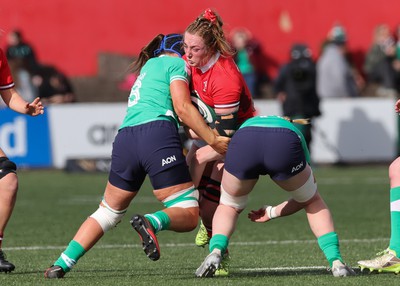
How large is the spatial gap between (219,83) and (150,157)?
2.72 ft

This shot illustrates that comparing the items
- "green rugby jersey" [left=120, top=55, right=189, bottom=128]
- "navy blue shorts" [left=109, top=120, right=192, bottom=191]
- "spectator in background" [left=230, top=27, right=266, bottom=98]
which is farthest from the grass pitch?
"spectator in background" [left=230, top=27, right=266, bottom=98]

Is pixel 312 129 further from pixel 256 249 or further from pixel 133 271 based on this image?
pixel 133 271

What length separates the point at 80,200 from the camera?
15617mm

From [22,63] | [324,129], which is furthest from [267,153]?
[22,63]

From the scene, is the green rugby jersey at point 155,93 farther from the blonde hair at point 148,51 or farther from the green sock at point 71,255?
the green sock at point 71,255

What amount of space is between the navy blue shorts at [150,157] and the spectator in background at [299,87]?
1188 centimetres

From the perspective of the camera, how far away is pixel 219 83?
326 inches

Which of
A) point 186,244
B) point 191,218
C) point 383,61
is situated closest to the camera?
point 191,218

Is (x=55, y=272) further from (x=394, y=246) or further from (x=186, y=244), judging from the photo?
(x=186, y=244)

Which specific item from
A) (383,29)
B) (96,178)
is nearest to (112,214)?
(96,178)

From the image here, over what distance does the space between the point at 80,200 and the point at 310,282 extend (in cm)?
827

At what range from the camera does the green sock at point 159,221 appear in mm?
7696

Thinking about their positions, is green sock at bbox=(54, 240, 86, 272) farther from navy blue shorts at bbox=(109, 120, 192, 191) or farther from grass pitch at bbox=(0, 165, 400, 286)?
navy blue shorts at bbox=(109, 120, 192, 191)

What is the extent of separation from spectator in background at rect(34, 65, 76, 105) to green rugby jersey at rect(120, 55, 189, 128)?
14456 millimetres
